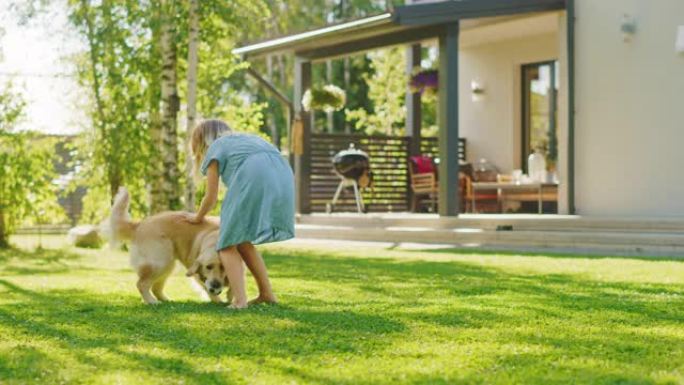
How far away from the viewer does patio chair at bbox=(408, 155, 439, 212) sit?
52.7ft

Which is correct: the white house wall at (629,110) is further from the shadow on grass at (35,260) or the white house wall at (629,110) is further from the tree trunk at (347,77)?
the tree trunk at (347,77)

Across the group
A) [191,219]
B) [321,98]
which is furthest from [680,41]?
[191,219]

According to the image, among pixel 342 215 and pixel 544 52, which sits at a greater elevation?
pixel 544 52

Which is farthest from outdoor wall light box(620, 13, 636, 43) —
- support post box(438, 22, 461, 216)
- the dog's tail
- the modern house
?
the dog's tail

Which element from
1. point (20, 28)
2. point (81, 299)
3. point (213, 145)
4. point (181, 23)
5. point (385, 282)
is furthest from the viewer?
point (20, 28)

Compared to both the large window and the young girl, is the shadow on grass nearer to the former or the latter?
the young girl

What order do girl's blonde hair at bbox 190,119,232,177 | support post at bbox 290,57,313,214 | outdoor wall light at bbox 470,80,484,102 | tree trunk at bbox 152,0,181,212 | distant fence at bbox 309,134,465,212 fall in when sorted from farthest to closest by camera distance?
outdoor wall light at bbox 470,80,484,102, distant fence at bbox 309,134,465,212, support post at bbox 290,57,313,214, tree trunk at bbox 152,0,181,212, girl's blonde hair at bbox 190,119,232,177

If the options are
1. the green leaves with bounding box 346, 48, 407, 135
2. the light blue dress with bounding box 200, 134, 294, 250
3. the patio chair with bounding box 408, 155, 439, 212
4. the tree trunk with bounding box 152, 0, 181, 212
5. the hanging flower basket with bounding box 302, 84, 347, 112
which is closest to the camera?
the light blue dress with bounding box 200, 134, 294, 250

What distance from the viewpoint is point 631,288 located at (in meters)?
7.39

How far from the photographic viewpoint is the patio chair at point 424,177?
52.7ft

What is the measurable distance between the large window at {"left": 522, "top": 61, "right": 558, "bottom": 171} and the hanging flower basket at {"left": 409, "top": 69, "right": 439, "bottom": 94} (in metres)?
1.88

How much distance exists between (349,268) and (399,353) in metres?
5.37

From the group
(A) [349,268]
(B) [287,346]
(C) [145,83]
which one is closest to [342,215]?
(C) [145,83]

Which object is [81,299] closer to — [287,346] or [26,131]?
[287,346]
